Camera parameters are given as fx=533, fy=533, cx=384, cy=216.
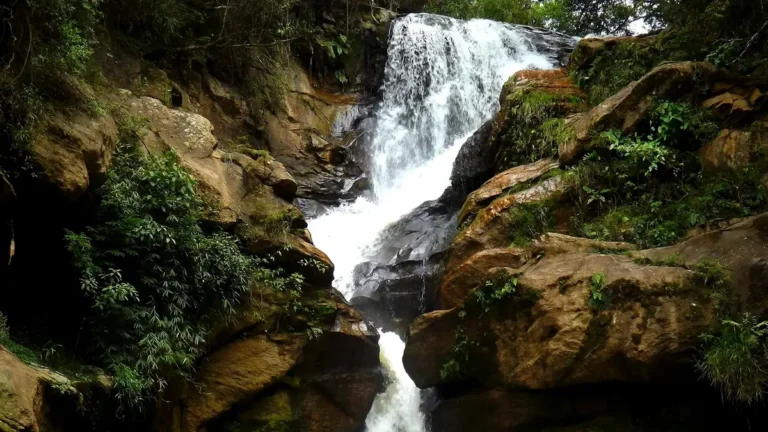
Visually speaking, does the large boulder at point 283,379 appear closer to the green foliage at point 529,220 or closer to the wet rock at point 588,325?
the wet rock at point 588,325

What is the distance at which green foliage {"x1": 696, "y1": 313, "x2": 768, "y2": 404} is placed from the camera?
15.8 ft

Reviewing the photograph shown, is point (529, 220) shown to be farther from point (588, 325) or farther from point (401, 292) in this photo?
point (401, 292)

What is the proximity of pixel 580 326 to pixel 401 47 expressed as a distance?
542 inches

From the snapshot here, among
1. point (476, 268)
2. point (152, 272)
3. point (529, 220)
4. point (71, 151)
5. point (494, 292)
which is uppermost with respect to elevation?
point (71, 151)

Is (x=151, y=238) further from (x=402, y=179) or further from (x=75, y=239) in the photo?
(x=402, y=179)

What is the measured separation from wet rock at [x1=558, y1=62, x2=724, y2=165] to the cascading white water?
5.01m

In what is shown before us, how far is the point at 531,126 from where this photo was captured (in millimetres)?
9891

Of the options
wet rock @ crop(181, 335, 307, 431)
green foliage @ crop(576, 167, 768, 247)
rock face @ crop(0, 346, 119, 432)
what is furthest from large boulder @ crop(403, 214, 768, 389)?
rock face @ crop(0, 346, 119, 432)

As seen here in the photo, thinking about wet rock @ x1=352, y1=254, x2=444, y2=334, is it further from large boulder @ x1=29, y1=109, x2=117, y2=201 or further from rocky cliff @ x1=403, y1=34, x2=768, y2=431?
large boulder @ x1=29, y1=109, x2=117, y2=201

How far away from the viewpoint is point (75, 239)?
5438mm

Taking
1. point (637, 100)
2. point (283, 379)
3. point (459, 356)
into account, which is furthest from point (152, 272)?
point (637, 100)

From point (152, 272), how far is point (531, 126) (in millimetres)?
6976

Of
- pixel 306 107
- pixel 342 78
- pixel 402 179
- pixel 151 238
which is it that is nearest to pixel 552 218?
pixel 151 238

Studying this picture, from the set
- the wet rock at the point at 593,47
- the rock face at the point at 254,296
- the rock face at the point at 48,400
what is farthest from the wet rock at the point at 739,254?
the rock face at the point at 48,400
